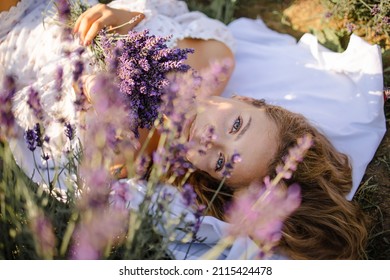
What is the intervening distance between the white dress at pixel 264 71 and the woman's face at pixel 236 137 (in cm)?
27

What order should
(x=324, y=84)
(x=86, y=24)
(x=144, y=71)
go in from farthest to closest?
(x=324, y=84), (x=86, y=24), (x=144, y=71)

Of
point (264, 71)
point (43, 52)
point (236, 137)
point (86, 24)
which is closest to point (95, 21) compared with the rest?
point (86, 24)

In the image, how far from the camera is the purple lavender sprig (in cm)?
158

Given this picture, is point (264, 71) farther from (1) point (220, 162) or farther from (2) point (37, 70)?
(2) point (37, 70)

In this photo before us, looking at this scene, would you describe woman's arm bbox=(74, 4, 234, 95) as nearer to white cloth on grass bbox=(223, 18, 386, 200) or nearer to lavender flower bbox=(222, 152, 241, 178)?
white cloth on grass bbox=(223, 18, 386, 200)

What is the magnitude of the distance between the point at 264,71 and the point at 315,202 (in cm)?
91

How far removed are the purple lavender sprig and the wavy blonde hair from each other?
0.59 meters

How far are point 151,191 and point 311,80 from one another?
1704 millimetres

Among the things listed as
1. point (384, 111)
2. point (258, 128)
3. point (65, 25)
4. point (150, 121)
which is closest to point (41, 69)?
point (65, 25)

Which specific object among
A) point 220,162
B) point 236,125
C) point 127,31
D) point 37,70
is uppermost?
point 127,31

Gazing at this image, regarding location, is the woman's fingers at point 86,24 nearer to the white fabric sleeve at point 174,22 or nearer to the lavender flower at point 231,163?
the white fabric sleeve at point 174,22

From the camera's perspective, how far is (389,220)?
2.28 metres

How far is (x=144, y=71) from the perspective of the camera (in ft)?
5.36
